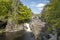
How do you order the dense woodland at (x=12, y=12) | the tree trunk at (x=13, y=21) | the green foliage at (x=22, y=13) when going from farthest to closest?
the green foliage at (x=22, y=13) → the tree trunk at (x=13, y=21) → the dense woodland at (x=12, y=12)

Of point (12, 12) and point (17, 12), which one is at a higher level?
point (17, 12)

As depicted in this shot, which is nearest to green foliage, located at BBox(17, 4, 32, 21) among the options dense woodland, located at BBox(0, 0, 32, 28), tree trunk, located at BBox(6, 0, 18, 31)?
dense woodland, located at BBox(0, 0, 32, 28)

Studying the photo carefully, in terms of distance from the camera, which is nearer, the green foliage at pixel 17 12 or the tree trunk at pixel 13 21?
the green foliage at pixel 17 12

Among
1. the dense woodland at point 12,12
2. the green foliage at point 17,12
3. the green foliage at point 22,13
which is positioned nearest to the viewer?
the dense woodland at point 12,12

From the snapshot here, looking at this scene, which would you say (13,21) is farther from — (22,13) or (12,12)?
(22,13)

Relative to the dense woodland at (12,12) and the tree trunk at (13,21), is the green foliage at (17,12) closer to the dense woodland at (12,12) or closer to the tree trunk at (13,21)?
the dense woodland at (12,12)

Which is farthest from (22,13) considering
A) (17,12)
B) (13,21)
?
(13,21)

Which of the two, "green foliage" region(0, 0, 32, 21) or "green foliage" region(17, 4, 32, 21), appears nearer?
"green foliage" region(0, 0, 32, 21)

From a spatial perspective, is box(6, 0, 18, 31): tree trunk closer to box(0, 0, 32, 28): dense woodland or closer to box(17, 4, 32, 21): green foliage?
box(0, 0, 32, 28): dense woodland

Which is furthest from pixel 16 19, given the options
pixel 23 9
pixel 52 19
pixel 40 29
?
pixel 52 19

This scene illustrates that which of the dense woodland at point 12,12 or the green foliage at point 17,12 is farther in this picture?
the green foliage at point 17,12

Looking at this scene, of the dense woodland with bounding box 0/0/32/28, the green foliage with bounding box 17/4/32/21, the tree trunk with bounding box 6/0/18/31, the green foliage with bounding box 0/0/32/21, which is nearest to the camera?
the dense woodland with bounding box 0/0/32/28

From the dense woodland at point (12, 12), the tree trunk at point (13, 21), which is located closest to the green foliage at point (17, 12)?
the dense woodland at point (12, 12)

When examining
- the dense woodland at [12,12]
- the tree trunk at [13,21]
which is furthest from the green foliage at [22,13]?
the tree trunk at [13,21]
